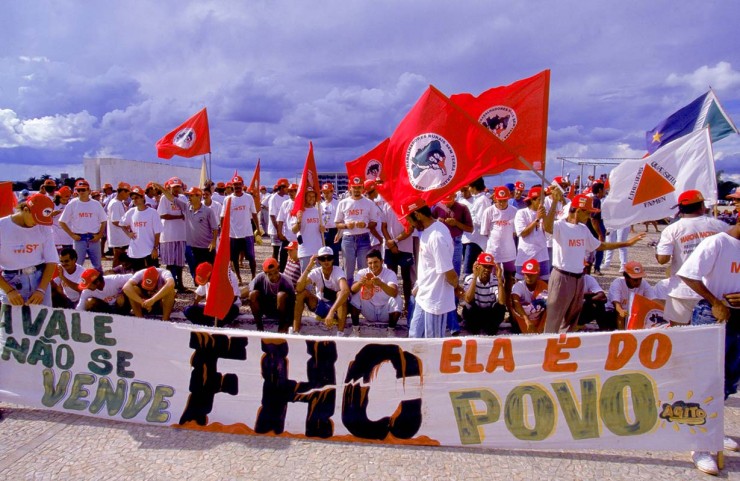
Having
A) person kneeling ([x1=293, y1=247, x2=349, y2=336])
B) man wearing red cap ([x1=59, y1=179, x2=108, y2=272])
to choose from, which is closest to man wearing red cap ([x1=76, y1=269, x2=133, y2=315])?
man wearing red cap ([x1=59, y1=179, x2=108, y2=272])

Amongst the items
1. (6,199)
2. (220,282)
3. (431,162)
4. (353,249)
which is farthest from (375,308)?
(6,199)

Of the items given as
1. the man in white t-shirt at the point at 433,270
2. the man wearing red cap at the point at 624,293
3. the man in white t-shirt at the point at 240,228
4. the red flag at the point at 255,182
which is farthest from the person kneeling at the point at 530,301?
the red flag at the point at 255,182

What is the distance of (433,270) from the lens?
418cm

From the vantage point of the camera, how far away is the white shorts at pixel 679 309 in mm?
4012

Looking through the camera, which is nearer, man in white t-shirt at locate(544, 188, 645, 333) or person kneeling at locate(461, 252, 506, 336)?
→ man in white t-shirt at locate(544, 188, 645, 333)

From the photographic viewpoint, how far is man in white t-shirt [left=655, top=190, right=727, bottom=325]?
403cm

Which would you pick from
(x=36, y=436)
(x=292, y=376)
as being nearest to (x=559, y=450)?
(x=292, y=376)

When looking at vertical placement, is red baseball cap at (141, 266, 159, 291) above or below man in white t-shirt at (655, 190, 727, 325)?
below

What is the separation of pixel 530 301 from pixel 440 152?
8.01 feet

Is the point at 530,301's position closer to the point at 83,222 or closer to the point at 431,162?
the point at 431,162

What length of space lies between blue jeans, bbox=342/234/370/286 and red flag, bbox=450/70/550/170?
2.47 m

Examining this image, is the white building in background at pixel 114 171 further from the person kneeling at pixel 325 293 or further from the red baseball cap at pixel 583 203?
the red baseball cap at pixel 583 203

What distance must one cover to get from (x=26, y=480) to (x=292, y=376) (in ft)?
5.58

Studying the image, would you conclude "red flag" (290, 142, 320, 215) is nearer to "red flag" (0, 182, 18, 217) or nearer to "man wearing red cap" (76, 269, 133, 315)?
"man wearing red cap" (76, 269, 133, 315)
